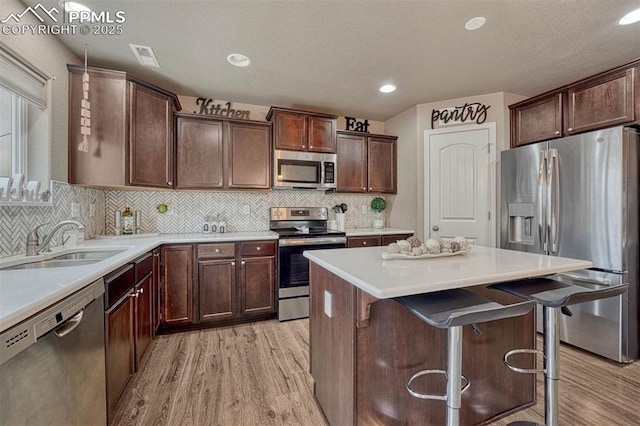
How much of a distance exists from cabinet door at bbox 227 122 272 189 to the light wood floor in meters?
1.71

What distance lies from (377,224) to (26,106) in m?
3.72

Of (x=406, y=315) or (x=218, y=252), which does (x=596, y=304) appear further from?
(x=218, y=252)

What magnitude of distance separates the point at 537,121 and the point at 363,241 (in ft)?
7.56

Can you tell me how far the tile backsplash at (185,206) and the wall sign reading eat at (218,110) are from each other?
979mm

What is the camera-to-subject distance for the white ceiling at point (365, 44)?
1.84 metres

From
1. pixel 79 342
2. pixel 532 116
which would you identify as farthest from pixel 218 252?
pixel 532 116

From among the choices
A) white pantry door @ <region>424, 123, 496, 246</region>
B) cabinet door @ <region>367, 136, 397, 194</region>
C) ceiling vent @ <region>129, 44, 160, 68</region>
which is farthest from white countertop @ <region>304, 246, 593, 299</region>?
cabinet door @ <region>367, 136, 397, 194</region>

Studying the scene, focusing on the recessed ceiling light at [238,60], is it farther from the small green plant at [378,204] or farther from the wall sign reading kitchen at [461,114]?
the small green plant at [378,204]

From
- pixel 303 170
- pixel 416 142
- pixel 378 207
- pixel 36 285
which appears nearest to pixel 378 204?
pixel 378 207

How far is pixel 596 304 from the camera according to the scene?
230cm

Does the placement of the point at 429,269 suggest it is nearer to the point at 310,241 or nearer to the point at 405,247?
the point at 405,247

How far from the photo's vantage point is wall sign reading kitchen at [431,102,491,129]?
3277 millimetres

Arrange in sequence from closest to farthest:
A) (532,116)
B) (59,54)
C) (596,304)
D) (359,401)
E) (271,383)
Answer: (359,401) < (271,383) < (59,54) < (596,304) < (532,116)

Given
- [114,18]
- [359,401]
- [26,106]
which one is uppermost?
[114,18]
